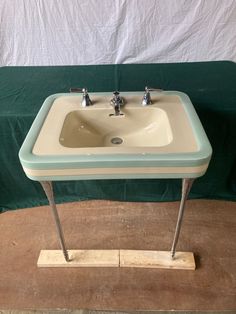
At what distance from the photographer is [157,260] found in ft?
3.95

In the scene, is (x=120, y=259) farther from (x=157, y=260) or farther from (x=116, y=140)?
(x=116, y=140)

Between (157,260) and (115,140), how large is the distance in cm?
58

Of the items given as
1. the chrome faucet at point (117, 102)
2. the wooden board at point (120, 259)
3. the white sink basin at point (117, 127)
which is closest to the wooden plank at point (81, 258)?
the wooden board at point (120, 259)

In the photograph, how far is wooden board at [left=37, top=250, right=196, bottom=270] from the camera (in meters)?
1.20

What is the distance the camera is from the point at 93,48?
59.7 inches

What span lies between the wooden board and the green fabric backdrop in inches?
13.5

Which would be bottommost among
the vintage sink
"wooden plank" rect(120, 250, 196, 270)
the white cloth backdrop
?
"wooden plank" rect(120, 250, 196, 270)

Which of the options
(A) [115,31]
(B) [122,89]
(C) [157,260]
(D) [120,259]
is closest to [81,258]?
(D) [120,259]

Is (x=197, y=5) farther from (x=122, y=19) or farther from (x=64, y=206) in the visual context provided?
(x=64, y=206)

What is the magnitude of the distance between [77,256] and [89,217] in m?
0.25

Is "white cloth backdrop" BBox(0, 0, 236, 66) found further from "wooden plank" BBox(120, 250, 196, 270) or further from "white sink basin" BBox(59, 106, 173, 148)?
"wooden plank" BBox(120, 250, 196, 270)

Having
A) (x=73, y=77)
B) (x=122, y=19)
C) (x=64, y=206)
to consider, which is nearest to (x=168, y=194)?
(x=64, y=206)

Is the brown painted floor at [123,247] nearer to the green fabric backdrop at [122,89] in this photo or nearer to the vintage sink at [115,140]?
the green fabric backdrop at [122,89]

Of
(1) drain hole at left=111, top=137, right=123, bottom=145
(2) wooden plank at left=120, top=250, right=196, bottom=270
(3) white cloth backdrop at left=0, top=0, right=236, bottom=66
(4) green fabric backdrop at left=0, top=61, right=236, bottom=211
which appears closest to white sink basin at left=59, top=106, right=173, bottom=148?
(1) drain hole at left=111, top=137, right=123, bottom=145
